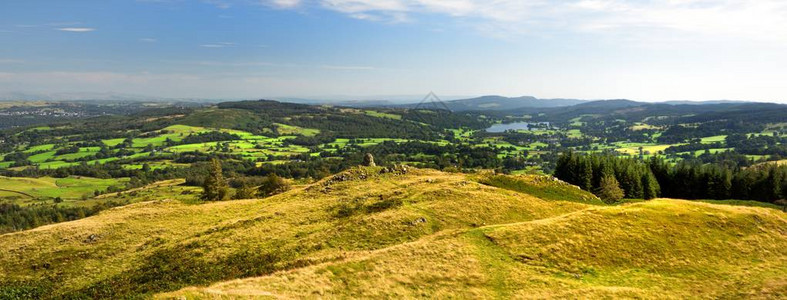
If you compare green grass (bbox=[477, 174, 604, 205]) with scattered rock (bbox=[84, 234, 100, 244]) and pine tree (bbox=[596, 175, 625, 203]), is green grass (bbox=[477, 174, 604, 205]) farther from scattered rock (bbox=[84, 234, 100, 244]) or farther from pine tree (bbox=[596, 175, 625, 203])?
scattered rock (bbox=[84, 234, 100, 244])

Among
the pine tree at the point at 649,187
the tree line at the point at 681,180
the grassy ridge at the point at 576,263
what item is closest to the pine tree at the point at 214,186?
the grassy ridge at the point at 576,263

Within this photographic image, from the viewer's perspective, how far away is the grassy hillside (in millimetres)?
36000

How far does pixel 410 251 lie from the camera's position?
140 ft

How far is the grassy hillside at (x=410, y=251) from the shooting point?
36000mm

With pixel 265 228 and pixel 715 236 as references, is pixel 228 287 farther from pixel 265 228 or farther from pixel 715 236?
pixel 715 236

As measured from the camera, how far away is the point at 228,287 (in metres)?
32.1

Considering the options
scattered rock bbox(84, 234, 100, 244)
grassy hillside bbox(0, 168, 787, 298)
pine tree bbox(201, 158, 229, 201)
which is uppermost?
grassy hillside bbox(0, 168, 787, 298)

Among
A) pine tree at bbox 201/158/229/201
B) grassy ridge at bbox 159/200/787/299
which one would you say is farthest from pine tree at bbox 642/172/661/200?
pine tree at bbox 201/158/229/201

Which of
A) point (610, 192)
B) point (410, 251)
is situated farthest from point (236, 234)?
point (610, 192)

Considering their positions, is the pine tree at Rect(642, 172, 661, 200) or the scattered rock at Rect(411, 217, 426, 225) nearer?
the scattered rock at Rect(411, 217, 426, 225)

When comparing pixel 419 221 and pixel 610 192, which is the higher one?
pixel 419 221

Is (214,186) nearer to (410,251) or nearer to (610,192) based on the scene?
(410,251)

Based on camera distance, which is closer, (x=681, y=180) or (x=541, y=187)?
(x=541, y=187)

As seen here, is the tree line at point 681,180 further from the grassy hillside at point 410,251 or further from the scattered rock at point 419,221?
the scattered rock at point 419,221
